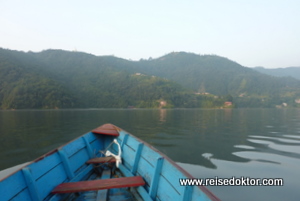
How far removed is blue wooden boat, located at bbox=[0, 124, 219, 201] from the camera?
3824 millimetres

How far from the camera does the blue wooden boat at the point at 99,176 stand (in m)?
3.82

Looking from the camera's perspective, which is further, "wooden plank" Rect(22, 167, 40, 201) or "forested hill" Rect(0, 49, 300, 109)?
"forested hill" Rect(0, 49, 300, 109)

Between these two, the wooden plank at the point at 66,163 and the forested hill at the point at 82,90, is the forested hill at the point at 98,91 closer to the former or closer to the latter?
the forested hill at the point at 82,90

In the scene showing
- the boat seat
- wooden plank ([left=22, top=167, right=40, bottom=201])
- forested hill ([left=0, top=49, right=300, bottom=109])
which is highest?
forested hill ([left=0, top=49, right=300, bottom=109])

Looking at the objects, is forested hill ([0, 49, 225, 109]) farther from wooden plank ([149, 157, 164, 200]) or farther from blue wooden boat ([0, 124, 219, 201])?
wooden plank ([149, 157, 164, 200])

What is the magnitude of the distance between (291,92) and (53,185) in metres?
207

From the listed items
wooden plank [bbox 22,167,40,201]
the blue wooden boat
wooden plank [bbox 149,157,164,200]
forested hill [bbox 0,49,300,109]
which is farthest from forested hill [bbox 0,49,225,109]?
wooden plank [bbox 149,157,164,200]

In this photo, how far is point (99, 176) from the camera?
Answer: 21.8ft

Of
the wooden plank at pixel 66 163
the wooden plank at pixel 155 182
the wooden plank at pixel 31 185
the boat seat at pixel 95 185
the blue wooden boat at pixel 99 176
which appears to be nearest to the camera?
the blue wooden boat at pixel 99 176

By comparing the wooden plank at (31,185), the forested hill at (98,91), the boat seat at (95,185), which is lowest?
the boat seat at (95,185)

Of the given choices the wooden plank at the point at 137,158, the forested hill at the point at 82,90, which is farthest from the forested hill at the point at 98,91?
the wooden plank at the point at 137,158

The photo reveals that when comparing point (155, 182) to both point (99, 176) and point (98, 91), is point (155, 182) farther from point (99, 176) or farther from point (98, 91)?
point (98, 91)

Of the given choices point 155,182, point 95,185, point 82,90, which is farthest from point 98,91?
point 155,182

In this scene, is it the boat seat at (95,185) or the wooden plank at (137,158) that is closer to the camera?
the boat seat at (95,185)
